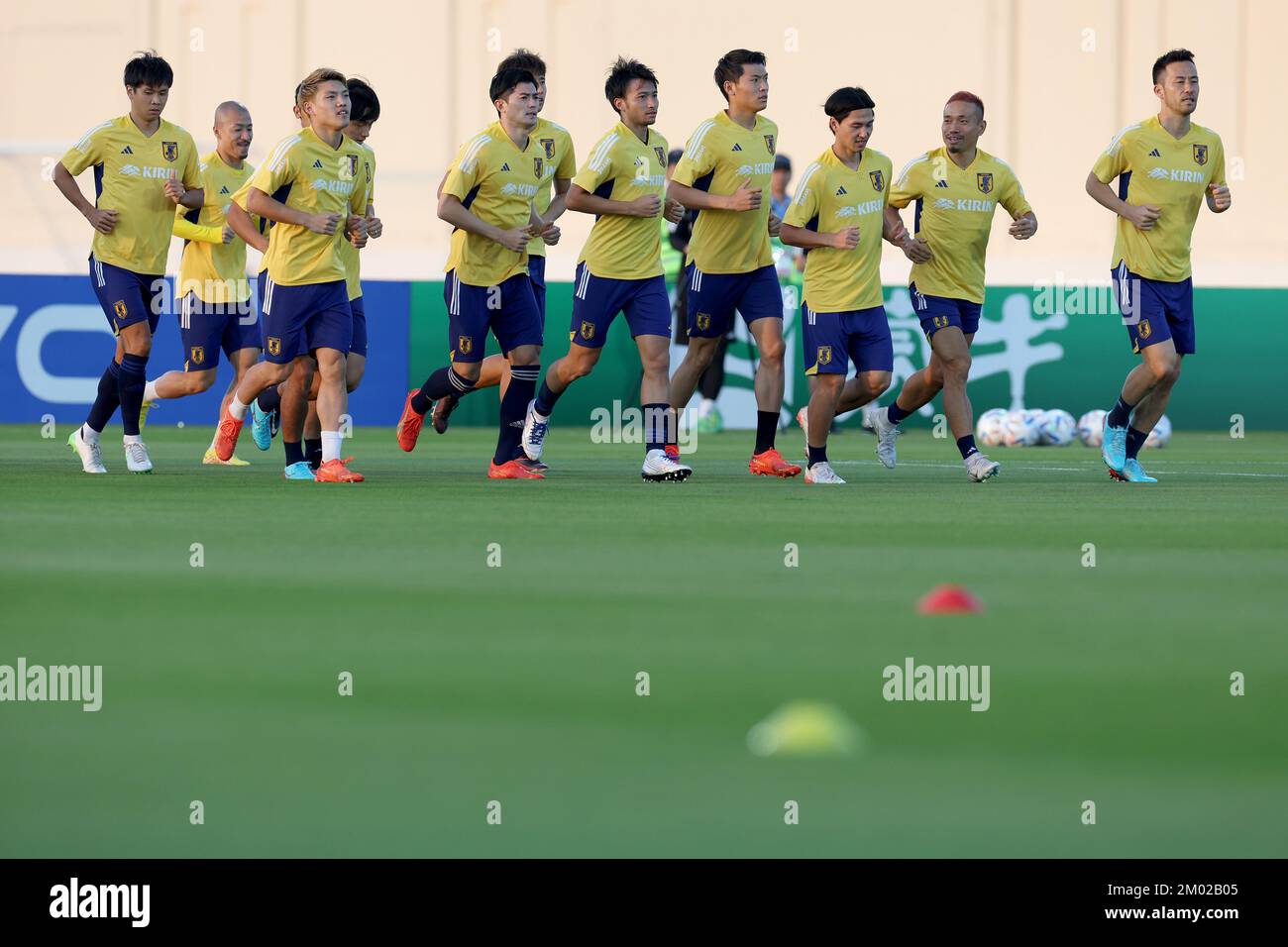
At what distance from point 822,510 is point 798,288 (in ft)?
37.2

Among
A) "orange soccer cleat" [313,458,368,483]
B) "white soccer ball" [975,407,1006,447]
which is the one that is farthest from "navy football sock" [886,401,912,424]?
"white soccer ball" [975,407,1006,447]

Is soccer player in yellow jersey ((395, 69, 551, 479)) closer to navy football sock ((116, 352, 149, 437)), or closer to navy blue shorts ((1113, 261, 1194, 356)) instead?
navy football sock ((116, 352, 149, 437))

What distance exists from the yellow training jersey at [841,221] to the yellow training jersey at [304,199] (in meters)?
2.46

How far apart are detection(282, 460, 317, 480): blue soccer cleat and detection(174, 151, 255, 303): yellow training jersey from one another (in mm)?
2045

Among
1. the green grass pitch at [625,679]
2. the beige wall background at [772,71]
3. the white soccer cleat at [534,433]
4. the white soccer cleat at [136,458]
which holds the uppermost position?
the beige wall background at [772,71]

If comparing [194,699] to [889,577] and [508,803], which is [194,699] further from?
[889,577]

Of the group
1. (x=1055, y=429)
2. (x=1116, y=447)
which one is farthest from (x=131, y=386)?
(x=1055, y=429)

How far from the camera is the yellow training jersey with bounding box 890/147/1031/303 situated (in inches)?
497

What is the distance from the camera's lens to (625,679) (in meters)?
5.22

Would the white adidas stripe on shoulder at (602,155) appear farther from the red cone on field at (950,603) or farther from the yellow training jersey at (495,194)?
the red cone on field at (950,603)

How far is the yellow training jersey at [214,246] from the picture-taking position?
13617 mm

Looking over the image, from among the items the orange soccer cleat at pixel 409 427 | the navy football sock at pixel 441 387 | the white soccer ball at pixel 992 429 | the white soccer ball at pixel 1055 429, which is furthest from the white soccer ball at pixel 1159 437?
the navy football sock at pixel 441 387

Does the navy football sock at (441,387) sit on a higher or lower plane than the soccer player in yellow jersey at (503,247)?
lower
